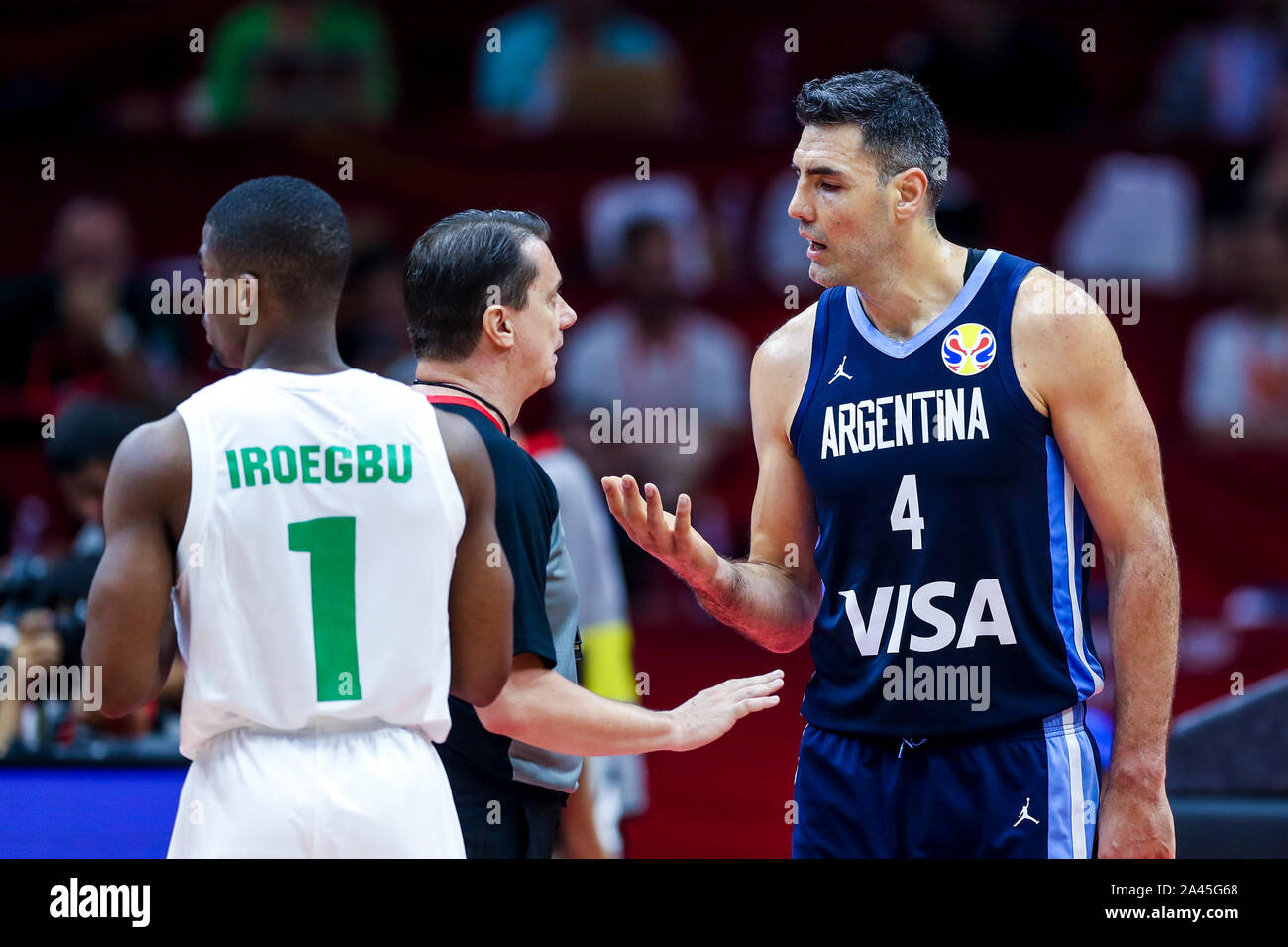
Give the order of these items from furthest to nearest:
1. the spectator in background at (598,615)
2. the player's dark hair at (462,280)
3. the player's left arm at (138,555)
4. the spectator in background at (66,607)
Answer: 1. the spectator in background at (598,615)
2. the spectator in background at (66,607)
3. the player's dark hair at (462,280)
4. the player's left arm at (138,555)

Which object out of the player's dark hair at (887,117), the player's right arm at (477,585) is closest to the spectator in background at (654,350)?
the player's dark hair at (887,117)

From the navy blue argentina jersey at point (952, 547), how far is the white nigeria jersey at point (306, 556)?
103cm

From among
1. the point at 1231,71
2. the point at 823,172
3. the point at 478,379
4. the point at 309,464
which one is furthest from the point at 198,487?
the point at 1231,71

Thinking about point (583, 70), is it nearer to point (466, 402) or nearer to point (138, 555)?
point (466, 402)

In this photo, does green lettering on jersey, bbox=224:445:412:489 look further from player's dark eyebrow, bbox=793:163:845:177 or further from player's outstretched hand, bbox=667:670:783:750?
player's dark eyebrow, bbox=793:163:845:177

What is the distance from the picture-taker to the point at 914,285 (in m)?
3.69

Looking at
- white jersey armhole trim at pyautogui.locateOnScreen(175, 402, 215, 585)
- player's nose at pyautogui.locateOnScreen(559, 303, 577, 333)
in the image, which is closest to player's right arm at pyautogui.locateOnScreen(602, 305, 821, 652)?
player's nose at pyautogui.locateOnScreen(559, 303, 577, 333)

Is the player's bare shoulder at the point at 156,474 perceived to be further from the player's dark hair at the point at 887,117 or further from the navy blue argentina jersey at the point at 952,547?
the player's dark hair at the point at 887,117

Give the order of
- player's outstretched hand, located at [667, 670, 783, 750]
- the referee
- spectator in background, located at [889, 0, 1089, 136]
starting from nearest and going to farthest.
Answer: the referee → player's outstretched hand, located at [667, 670, 783, 750] → spectator in background, located at [889, 0, 1089, 136]

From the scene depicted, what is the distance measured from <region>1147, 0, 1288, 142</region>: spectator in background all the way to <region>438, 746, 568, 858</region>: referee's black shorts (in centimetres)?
802

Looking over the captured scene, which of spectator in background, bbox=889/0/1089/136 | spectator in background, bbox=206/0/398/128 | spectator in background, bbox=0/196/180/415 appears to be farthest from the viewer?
spectator in background, bbox=889/0/1089/136

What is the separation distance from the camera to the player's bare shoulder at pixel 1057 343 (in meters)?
3.42

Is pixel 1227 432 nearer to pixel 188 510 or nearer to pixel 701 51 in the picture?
pixel 701 51

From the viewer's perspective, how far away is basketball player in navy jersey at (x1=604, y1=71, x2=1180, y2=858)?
339cm
